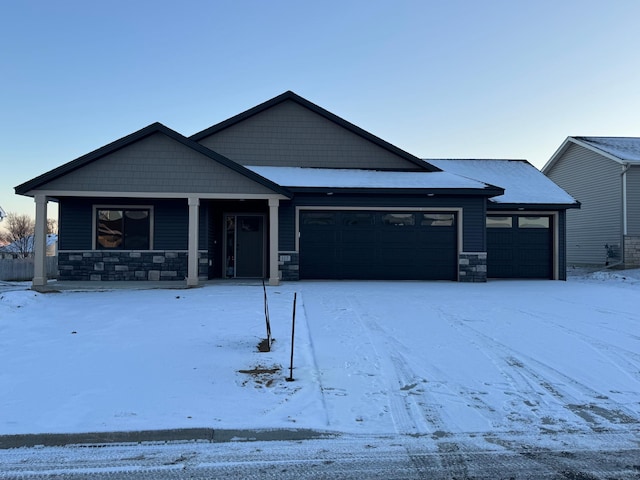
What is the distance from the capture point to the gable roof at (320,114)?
1614 centimetres

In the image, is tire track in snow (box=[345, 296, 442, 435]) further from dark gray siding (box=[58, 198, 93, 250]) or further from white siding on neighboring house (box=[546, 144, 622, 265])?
white siding on neighboring house (box=[546, 144, 622, 265])

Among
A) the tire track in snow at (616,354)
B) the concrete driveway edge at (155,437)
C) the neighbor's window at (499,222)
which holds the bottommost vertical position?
the concrete driveway edge at (155,437)

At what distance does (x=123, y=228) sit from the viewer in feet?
47.0

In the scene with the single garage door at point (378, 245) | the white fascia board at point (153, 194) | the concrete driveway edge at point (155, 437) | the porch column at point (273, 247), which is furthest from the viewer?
the single garage door at point (378, 245)

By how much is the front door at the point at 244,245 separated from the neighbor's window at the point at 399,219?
14.7 ft

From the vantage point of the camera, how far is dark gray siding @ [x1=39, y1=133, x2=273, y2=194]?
1235 cm

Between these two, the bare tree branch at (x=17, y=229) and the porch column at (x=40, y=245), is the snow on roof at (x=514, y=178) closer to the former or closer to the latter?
the porch column at (x=40, y=245)

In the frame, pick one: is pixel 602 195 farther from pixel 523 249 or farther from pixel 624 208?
pixel 523 249

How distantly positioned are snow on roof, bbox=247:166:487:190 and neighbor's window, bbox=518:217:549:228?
8.91 feet

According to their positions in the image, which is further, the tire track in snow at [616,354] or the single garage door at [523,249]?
the single garage door at [523,249]

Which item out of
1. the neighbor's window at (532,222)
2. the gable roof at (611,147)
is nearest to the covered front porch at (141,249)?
the neighbor's window at (532,222)

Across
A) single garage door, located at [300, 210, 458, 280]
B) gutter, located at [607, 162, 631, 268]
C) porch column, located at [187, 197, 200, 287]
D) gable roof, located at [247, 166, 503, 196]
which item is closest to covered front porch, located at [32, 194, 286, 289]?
porch column, located at [187, 197, 200, 287]

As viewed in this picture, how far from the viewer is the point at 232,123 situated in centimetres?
1619

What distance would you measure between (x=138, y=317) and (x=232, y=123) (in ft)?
32.7
